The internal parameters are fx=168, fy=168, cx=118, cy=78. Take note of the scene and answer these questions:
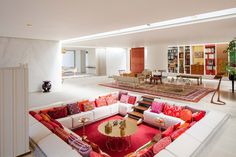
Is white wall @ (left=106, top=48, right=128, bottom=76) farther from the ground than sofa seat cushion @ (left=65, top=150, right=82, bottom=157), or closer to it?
farther from the ground

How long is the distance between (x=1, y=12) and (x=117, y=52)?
13.7 meters

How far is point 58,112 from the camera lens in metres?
5.03

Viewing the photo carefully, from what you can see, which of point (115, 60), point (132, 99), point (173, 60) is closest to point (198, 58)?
point (173, 60)

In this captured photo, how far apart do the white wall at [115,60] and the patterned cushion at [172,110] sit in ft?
37.8

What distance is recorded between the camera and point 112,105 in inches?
240

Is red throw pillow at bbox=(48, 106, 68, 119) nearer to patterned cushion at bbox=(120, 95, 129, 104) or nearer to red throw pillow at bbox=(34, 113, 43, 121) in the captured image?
red throw pillow at bbox=(34, 113, 43, 121)

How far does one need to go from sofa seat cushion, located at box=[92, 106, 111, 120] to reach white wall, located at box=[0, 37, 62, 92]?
16.0 ft

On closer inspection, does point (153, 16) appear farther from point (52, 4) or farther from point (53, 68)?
point (53, 68)

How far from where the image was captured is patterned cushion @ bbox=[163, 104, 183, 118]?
5046mm

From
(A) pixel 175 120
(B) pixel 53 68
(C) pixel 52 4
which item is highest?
(C) pixel 52 4

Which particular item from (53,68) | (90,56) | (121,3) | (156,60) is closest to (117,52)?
(90,56)

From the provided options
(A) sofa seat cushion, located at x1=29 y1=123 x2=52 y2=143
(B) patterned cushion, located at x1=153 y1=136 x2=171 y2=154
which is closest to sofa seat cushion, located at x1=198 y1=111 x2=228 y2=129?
(B) patterned cushion, located at x1=153 y1=136 x2=171 y2=154

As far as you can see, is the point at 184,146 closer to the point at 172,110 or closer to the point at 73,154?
the point at 73,154

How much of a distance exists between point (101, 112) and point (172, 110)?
7.60ft
